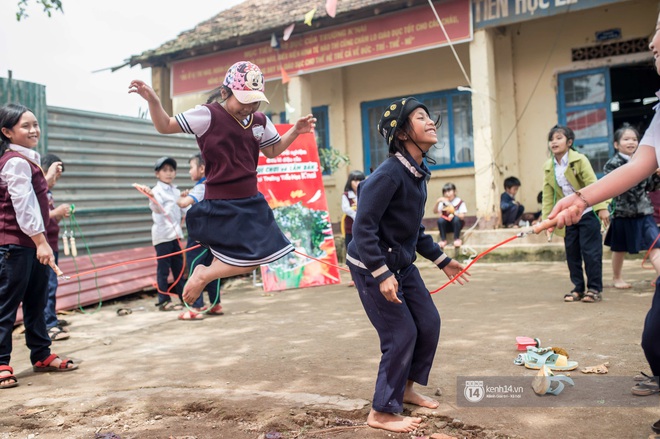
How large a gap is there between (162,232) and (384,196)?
16.0 ft

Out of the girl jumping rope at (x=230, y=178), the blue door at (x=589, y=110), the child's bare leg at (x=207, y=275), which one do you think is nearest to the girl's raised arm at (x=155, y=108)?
the girl jumping rope at (x=230, y=178)

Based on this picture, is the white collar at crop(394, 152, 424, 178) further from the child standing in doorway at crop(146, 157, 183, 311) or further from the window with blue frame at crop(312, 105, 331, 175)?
the window with blue frame at crop(312, 105, 331, 175)

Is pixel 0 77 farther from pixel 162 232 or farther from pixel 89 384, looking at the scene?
pixel 89 384

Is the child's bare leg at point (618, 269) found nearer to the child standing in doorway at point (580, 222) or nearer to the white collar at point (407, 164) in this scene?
the child standing in doorway at point (580, 222)

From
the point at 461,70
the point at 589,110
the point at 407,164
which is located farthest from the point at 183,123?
the point at 461,70

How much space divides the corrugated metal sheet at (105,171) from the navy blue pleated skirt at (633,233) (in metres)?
A: 6.87

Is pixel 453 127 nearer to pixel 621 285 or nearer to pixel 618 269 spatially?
pixel 618 269

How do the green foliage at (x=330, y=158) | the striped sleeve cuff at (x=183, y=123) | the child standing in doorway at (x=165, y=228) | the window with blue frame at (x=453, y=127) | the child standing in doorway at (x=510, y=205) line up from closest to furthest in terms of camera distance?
the striped sleeve cuff at (x=183, y=123), the child standing in doorway at (x=165, y=228), the child standing in doorway at (x=510, y=205), the green foliage at (x=330, y=158), the window with blue frame at (x=453, y=127)

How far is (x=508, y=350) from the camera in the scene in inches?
163

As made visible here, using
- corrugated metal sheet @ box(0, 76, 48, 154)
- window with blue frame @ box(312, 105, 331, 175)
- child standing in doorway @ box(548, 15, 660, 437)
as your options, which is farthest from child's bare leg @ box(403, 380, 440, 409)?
window with blue frame @ box(312, 105, 331, 175)

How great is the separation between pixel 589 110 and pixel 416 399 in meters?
8.92

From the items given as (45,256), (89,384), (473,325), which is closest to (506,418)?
(473,325)

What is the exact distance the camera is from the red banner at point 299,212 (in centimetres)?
809

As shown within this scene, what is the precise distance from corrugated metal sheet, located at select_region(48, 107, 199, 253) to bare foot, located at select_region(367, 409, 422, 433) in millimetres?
6952
